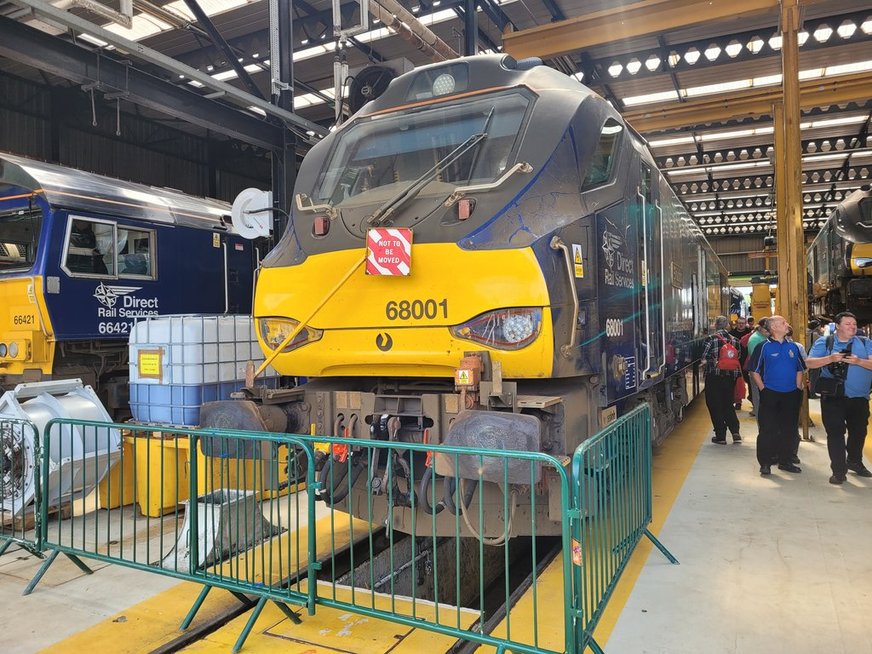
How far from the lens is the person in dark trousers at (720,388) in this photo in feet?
27.4

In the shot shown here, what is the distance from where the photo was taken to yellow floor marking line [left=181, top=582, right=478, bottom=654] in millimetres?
3324

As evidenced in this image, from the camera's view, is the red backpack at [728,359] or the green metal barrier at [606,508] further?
the red backpack at [728,359]

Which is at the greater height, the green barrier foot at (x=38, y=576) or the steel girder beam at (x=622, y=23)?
the steel girder beam at (x=622, y=23)

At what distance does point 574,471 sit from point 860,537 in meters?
3.43

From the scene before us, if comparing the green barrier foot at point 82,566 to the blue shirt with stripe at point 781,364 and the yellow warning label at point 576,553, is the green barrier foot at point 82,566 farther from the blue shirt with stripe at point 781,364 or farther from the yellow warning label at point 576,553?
the blue shirt with stripe at point 781,364

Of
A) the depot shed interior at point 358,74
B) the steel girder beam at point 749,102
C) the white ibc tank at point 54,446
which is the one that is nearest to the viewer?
the white ibc tank at point 54,446

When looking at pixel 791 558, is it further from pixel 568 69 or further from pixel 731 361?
pixel 568 69

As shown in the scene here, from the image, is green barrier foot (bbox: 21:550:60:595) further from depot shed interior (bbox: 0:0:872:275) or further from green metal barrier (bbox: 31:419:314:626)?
depot shed interior (bbox: 0:0:872:275)

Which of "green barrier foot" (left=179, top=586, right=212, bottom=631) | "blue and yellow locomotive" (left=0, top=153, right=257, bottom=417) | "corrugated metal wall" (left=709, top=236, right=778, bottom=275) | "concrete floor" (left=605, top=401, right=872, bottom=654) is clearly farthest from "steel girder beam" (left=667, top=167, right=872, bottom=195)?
"green barrier foot" (left=179, top=586, right=212, bottom=631)

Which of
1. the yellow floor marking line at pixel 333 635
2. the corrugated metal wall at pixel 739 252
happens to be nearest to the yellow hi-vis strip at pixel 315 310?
the yellow floor marking line at pixel 333 635

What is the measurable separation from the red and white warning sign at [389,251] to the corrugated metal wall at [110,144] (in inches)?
540

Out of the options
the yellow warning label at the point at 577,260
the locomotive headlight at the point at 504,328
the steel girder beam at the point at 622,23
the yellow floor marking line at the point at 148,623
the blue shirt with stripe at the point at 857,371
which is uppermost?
the steel girder beam at the point at 622,23

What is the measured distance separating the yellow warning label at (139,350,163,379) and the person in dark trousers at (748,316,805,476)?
5898 millimetres

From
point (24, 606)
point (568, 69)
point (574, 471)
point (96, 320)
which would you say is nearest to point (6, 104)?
point (96, 320)
